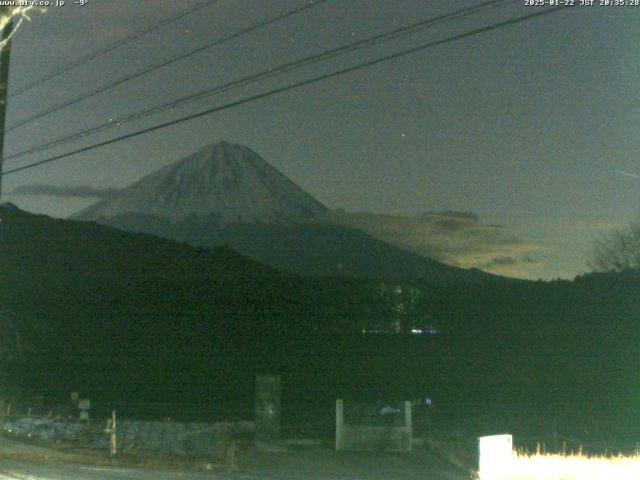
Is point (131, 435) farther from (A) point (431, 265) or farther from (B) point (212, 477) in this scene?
(A) point (431, 265)

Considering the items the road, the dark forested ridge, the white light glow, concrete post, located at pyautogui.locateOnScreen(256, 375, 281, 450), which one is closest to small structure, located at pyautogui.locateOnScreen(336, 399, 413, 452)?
concrete post, located at pyautogui.locateOnScreen(256, 375, 281, 450)

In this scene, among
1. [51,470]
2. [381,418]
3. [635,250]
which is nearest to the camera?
[51,470]

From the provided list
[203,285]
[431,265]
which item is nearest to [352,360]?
[203,285]

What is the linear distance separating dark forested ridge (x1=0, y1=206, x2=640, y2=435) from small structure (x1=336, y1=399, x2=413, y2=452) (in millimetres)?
11178

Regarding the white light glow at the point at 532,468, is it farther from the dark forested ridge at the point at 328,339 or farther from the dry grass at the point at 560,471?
the dark forested ridge at the point at 328,339

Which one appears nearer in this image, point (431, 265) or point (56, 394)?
point (56, 394)

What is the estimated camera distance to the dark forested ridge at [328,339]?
117 feet

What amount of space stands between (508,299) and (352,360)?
9.47 m

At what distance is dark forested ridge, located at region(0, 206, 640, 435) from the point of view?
3566cm

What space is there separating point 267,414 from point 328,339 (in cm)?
2333

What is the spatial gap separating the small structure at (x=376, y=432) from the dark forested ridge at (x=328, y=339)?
11.2m

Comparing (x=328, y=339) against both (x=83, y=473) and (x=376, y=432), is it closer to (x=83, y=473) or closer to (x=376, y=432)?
(x=376, y=432)

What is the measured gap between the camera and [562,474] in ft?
41.9

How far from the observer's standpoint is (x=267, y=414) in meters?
18.8
